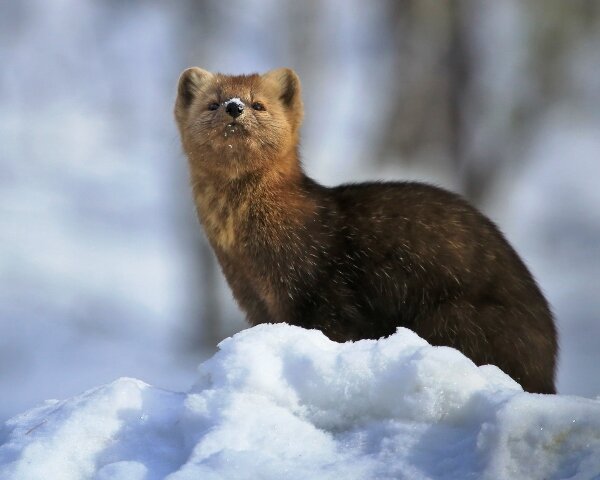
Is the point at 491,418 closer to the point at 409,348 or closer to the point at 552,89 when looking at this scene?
the point at 409,348

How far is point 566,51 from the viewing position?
13820 millimetres

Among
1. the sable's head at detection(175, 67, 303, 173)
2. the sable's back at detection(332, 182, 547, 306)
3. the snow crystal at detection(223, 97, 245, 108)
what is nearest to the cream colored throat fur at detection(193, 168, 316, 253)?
the sable's head at detection(175, 67, 303, 173)

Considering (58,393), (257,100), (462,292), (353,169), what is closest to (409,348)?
(462,292)

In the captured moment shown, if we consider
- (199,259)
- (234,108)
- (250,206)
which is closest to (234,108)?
(234,108)

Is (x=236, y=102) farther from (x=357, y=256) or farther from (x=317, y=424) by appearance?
(x=317, y=424)

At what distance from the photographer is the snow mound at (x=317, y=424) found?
2.76 metres

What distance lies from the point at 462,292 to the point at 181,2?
970 cm

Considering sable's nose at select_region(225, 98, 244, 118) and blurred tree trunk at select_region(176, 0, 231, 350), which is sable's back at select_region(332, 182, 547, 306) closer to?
sable's nose at select_region(225, 98, 244, 118)

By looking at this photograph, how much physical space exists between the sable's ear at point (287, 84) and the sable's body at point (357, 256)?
0.90 ft

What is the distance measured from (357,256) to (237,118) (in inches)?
39.4

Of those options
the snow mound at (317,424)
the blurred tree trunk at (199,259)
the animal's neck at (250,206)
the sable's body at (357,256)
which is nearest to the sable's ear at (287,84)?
the sable's body at (357,256)

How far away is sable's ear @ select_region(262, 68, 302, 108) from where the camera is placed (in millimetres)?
6348

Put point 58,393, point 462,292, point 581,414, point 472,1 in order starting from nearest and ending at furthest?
1. point 581,414
2. point 462,292
3. point 58,393
4. point 472,1

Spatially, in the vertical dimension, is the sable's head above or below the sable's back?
above
